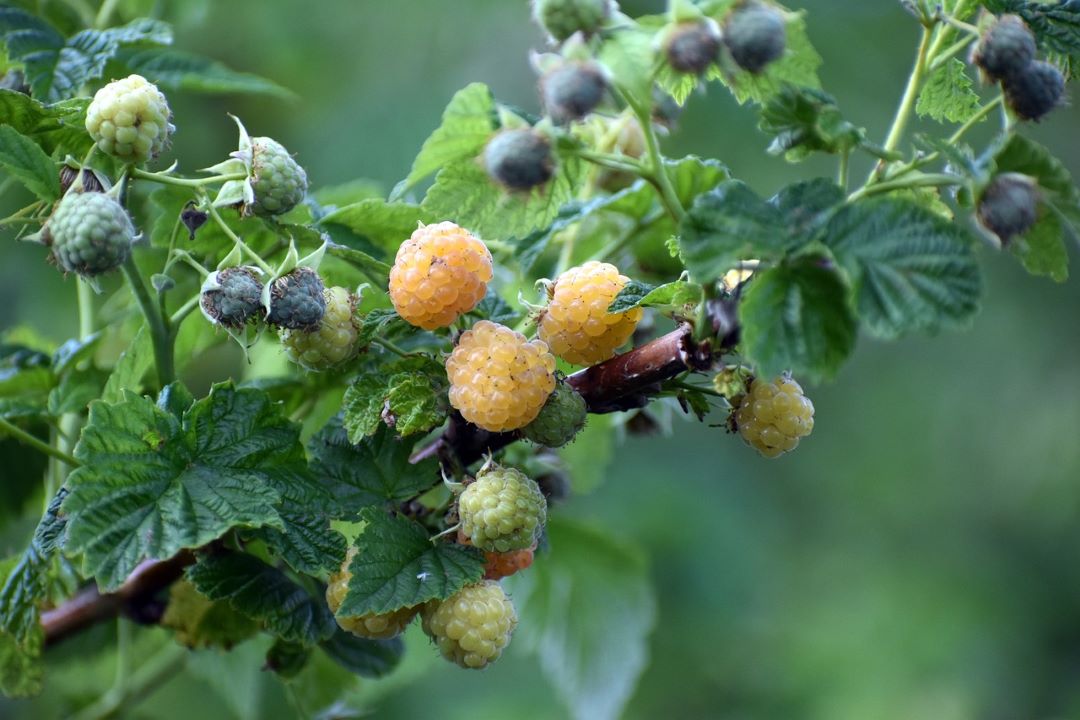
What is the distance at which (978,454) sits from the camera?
535cm

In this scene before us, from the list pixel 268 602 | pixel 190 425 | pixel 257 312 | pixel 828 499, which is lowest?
pixel 828 499

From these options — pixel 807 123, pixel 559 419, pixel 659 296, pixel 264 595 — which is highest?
pixel 807 123

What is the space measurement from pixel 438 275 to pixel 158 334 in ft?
1.08

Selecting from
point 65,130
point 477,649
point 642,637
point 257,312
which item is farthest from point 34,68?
point 642,637

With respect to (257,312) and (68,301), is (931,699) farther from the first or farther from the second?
(257,312)

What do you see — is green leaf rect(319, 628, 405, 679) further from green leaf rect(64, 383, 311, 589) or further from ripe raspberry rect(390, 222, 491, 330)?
ripe raspberry rect(390, 222, 491, 330)

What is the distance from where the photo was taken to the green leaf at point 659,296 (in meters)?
0.92

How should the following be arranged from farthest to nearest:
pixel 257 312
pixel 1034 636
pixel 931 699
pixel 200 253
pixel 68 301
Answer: pixel 1034 636, pixel 931 699, pixel 68 301, pixel 200 253, pixel 257 312

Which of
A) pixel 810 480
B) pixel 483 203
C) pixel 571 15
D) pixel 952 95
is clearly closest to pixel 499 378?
pixel 483 203

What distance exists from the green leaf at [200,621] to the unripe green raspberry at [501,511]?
0.41 metres

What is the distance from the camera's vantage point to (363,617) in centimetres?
102

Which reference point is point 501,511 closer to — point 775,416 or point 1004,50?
point 775,416

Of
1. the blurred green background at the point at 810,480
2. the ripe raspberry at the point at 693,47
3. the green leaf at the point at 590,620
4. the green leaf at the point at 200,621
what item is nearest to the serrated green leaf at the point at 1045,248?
the ripe raspberry at the point at 693,47

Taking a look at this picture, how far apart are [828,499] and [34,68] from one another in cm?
450
